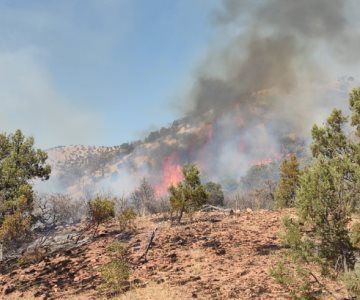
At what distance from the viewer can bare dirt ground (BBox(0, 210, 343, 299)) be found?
1460cm

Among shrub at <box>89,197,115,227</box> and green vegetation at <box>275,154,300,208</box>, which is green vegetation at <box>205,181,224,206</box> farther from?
shrub at <box>89,197,115,227</box>

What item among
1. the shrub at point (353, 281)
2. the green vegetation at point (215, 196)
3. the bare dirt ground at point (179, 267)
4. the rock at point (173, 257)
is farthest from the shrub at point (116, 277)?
the green vegetation at point (215, 196)

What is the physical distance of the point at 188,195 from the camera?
25.2m

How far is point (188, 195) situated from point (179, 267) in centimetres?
828

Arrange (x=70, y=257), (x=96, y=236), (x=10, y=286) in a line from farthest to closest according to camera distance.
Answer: (x=96, y=236)
(x=70, y=257)
(x=10, y=286)

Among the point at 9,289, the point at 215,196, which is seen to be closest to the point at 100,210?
the point at 9,289

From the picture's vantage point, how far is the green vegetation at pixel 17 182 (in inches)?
807

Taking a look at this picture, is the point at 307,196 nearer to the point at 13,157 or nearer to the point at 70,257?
the point at 70,257

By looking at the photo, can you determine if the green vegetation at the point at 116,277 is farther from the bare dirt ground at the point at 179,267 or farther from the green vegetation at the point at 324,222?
the green vegetation at the point at 324,222

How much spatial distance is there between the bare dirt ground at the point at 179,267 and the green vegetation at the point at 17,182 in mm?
2187

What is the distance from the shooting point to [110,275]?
50.6ft

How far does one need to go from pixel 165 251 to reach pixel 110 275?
14.6ft

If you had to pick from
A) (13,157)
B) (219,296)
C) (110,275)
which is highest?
(13,157)

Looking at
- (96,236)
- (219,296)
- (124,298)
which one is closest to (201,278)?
(219,296)
